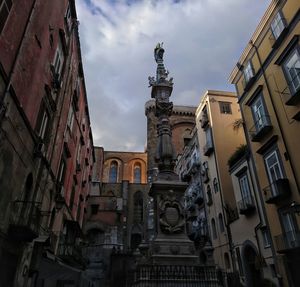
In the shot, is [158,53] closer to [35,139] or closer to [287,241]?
[35,139]

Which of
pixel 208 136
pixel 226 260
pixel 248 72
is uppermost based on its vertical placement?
pixel 248 72

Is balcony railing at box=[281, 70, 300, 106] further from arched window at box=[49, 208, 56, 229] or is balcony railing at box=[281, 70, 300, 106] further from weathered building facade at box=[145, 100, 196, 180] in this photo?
weathered building facade at box=[145, 100, 196, 180]

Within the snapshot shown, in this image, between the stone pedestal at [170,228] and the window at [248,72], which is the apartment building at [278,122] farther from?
the stone pedestal at [170,228]

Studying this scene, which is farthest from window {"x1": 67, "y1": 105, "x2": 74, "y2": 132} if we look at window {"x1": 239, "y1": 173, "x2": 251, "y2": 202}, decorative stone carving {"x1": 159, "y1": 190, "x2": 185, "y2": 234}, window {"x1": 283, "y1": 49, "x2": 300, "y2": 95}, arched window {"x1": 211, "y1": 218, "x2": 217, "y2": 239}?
window {"x1": 283, "y1": 49, "x2": 300, "y2": 95}

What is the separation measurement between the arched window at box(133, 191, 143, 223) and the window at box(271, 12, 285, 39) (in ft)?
90.7

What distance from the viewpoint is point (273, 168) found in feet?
45.6

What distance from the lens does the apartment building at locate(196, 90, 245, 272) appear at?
19.2 metres

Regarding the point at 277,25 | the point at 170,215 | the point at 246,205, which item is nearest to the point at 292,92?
the point at 277,25

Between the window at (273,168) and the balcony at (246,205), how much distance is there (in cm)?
240

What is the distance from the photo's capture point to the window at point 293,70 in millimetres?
12278

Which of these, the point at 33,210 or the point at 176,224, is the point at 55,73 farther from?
the point at 176,224

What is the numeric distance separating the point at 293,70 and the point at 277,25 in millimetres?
3274

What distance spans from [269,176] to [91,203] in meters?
22.5

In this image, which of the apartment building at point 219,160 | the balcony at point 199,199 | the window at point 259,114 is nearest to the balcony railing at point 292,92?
the window at point 259,114
